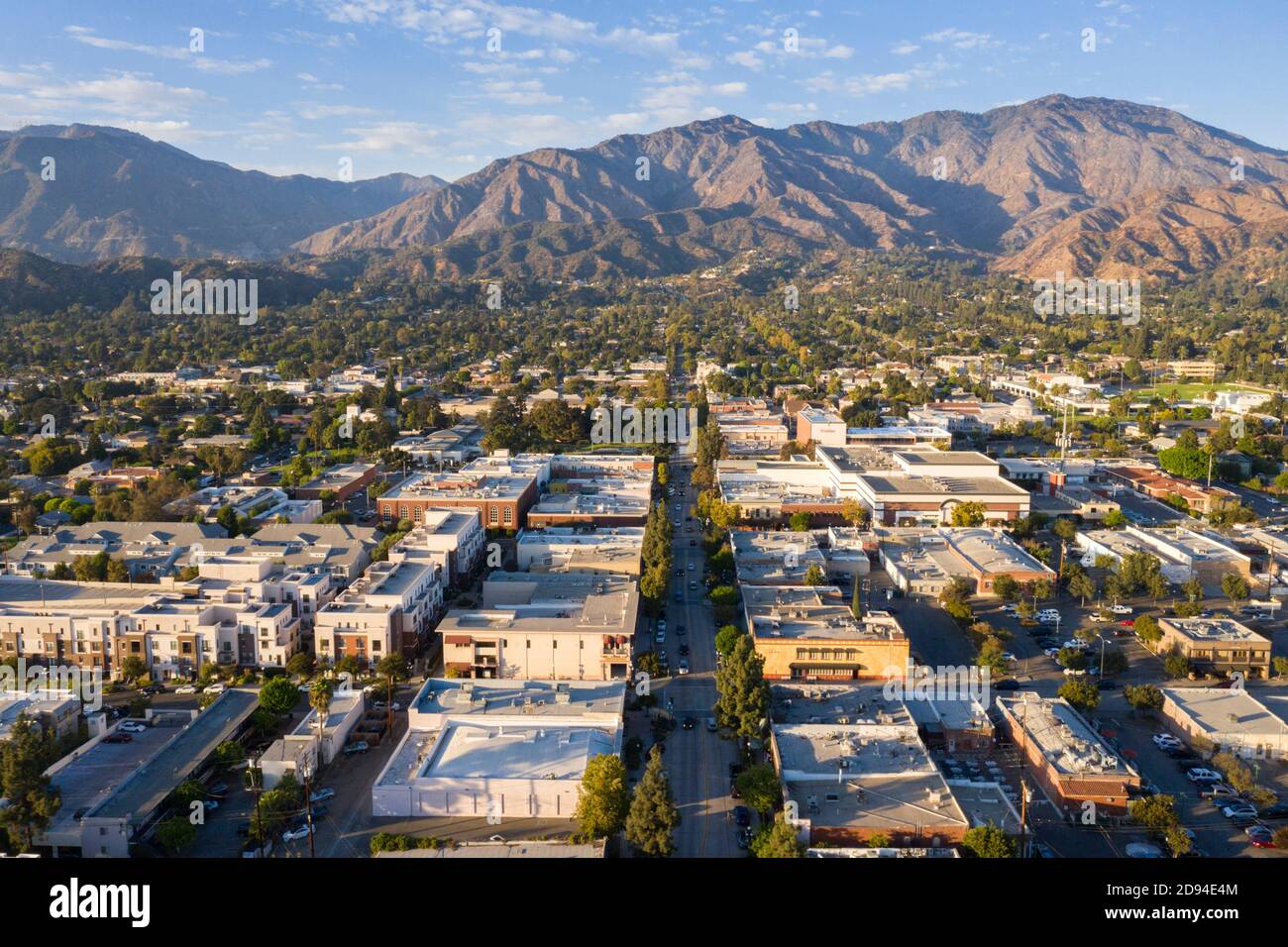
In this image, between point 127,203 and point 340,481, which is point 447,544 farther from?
point 127,203

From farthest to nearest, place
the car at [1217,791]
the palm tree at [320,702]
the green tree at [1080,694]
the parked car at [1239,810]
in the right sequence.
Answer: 1. the green tree at [1080,694]
2. the palm tree at [320,702]
3. the car at [1217,791]
4. the parked car at [1239,810]

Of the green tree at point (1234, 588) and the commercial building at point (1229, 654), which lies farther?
the green tree at point (1234, 588)

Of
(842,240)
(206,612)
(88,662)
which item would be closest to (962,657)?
(206,612)

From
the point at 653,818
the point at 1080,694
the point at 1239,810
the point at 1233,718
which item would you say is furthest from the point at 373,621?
the point at 1233,718

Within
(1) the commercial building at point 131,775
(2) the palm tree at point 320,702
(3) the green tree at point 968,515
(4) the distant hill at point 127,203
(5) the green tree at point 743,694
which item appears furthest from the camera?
(4) the distant hill at point 127,203

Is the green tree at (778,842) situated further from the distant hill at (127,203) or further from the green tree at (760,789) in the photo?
the distant hill at (127,203)

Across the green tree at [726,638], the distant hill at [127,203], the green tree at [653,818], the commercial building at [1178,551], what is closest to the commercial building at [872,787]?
the green tree at [653,818]
